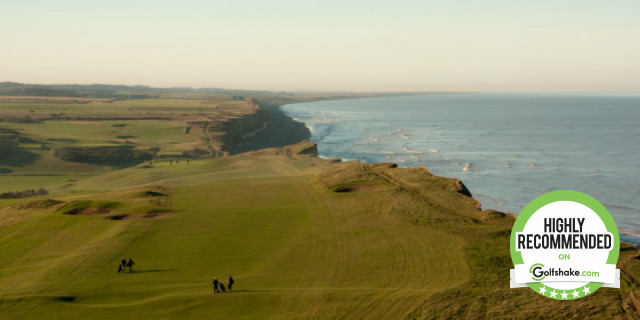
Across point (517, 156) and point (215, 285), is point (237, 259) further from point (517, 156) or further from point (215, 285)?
point (517, 156)

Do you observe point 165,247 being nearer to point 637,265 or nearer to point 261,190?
point 261,190

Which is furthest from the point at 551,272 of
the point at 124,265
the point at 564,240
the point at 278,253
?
the point at 124,265

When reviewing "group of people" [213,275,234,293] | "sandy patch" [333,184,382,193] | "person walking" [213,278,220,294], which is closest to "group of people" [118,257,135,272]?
"group of people" [213,275,234,293]

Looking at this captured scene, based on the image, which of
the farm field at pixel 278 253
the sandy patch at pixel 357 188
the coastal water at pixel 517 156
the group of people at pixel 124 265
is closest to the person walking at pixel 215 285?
the farm field at pixel 278 253

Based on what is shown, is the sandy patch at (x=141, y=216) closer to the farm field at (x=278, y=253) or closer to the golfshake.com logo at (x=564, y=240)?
the farm field at (x=278, y=253)

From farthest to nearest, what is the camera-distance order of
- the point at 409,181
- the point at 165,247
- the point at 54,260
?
the point at 409,181 → the point at 165,247 → the point at 54,260

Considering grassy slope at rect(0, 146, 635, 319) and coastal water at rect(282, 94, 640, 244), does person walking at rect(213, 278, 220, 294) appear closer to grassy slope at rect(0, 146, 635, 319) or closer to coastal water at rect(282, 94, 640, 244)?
grassy slope at rect(0, 146, 635, 319)

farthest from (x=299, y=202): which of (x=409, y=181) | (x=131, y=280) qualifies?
(x=131, y=280)
